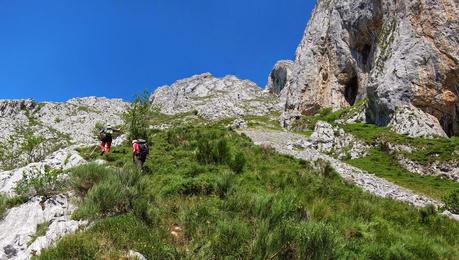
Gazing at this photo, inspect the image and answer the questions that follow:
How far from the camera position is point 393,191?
22.2 meters

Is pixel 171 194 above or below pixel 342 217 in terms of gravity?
above

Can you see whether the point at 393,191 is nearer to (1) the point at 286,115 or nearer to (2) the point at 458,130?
(2) the point at 458,130

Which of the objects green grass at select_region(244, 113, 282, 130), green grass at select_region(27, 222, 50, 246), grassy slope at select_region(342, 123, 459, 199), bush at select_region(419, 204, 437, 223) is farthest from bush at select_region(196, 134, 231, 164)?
green grass at select_region(244, 113, 282, 130)

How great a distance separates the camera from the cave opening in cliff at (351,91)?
70.6 m

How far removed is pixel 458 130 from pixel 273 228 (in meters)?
40.1

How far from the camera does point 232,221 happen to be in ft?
29.5

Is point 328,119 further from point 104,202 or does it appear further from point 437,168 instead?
point 104,202

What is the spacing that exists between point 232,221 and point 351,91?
217 ft

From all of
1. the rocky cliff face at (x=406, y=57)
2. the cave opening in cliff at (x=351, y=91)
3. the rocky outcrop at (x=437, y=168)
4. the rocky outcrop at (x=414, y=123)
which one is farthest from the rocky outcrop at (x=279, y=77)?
the rocky outcrop at (x=437, y=168)

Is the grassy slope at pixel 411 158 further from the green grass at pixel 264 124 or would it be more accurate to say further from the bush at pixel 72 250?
the bush at pixel 72 250

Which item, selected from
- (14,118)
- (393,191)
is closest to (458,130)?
(393,191)

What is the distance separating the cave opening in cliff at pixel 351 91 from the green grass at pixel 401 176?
1379 inches

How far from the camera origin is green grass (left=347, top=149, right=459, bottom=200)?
86.8ft

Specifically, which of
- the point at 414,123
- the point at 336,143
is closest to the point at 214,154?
the point at 336,143
